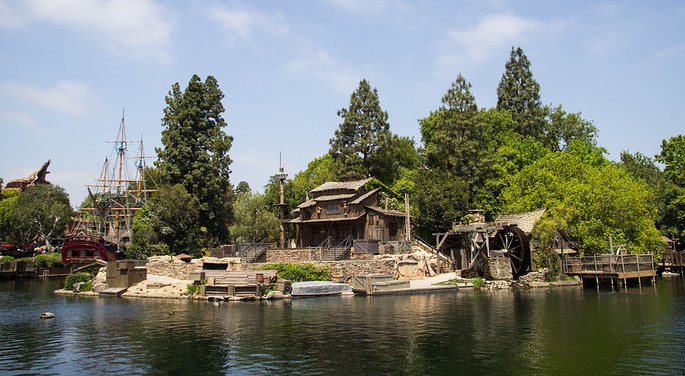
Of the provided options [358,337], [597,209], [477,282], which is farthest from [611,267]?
[358,337]

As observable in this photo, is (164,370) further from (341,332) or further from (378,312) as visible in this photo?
(378,312)

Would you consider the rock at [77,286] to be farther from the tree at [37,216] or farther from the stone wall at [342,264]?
the tree at [37,216]

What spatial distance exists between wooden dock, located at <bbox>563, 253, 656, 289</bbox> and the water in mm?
6665

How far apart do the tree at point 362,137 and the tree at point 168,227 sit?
20.2 metres

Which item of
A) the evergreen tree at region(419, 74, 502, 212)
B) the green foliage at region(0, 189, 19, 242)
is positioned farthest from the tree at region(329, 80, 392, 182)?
the green foliage at region(0, 189, 19, 242)

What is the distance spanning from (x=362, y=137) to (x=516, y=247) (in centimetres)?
3009

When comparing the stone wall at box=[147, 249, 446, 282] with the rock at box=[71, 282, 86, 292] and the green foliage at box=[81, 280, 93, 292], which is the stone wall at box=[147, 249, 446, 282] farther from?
the rock at box=[71, 282, 86, 292]

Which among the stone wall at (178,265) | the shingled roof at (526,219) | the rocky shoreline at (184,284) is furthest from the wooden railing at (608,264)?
the stone wall at (178,265)

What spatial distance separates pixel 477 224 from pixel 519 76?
37923 mm

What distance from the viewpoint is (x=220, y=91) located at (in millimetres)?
69750

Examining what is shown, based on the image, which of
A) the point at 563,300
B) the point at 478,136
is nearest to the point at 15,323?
the point at 563,300

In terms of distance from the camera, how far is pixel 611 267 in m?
42.5

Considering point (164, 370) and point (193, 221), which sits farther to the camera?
point (193, 221)

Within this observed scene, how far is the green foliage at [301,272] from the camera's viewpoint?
4290 cm
